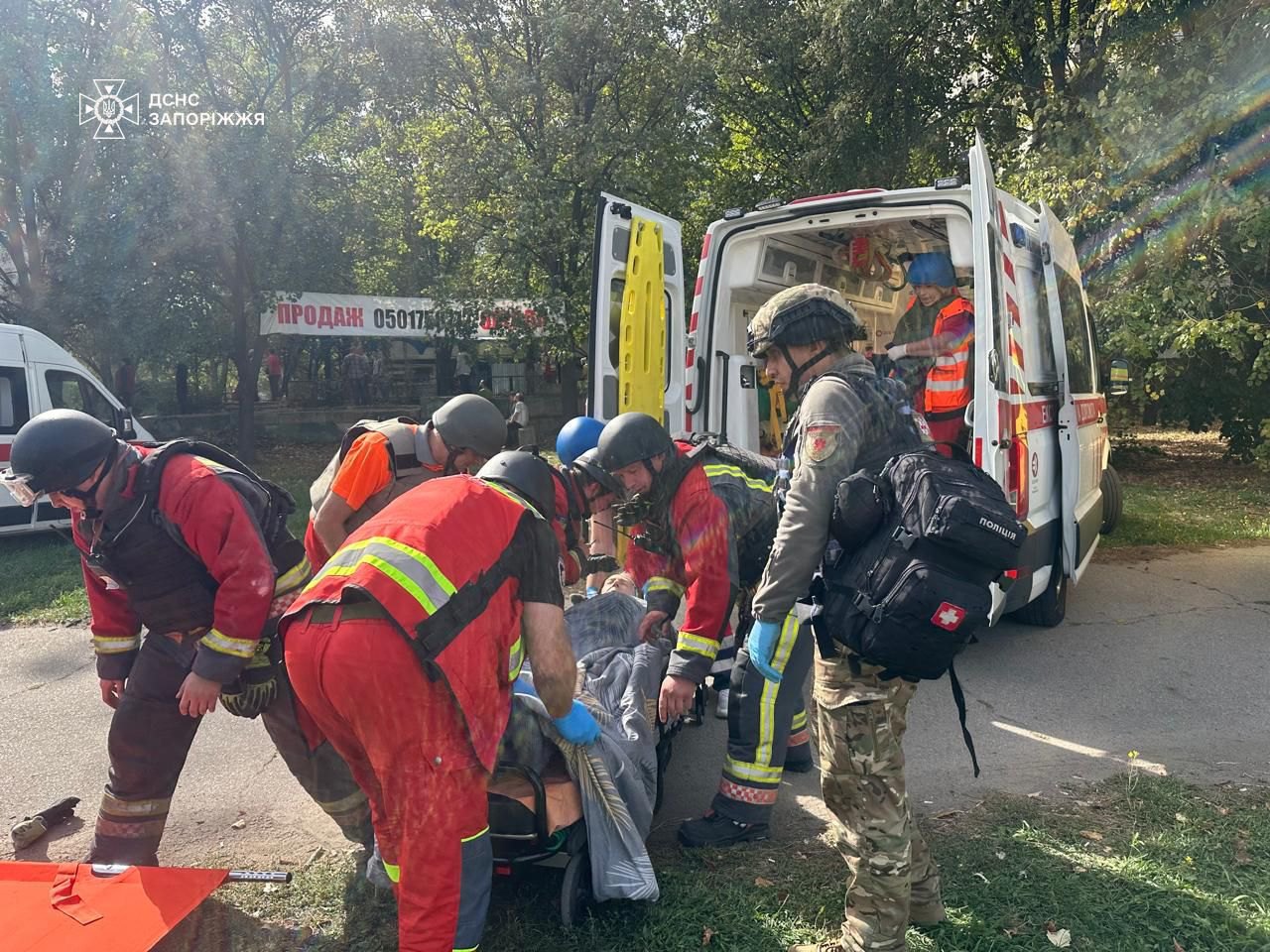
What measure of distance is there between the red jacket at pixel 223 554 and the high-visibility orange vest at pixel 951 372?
3584 millimetres

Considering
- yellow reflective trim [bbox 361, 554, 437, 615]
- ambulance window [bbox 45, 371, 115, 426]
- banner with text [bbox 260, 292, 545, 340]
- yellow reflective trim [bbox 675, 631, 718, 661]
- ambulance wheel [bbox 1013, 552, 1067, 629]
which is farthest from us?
banner with text [bbox 260, 292, 545, 340]

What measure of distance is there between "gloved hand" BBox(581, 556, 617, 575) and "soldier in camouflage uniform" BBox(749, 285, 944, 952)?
1.19 meters

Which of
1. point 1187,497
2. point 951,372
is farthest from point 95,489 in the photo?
point 1187,497

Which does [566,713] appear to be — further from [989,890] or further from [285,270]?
[285,270]

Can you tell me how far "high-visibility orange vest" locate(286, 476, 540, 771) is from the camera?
2.08 m

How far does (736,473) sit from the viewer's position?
3574 millimetres

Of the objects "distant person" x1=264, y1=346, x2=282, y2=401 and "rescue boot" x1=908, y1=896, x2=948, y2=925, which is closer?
"rescue boot" x1=908, y1=896, x2=948, y2=925

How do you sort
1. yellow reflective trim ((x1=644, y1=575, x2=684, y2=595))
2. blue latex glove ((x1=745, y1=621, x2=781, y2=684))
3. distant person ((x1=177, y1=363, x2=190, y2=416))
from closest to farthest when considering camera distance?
blue latex glove ((x1=745, y1=621, x2=781, y2=684)) → yellow reflective trim ((x1=644, y1=575, x2=684, y2=595)) → distant person ((x1=177, y1=363, x2=190, y2=416))

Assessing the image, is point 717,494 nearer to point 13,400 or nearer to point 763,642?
point 763,642

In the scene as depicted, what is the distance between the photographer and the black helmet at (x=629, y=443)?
3.16 m

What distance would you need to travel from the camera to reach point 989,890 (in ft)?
9.41

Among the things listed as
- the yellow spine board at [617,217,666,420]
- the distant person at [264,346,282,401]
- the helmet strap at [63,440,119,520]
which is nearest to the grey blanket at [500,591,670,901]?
the helmet strap at [63,440,119,520]

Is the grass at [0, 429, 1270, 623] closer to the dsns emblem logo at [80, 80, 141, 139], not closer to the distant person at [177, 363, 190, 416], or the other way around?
the dsns emblem logo at [80, 80, 141, 139]

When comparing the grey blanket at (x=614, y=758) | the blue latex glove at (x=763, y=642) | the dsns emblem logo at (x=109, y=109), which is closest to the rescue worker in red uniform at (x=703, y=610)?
the grey blanket at (x=614, y=758)
